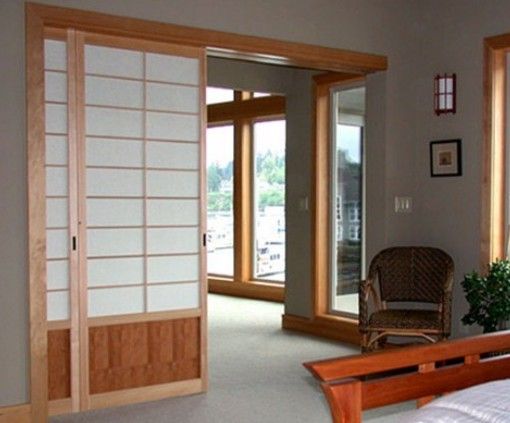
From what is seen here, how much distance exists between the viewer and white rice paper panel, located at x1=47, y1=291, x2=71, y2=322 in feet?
12.1

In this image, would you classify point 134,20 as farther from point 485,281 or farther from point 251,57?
point 485,281

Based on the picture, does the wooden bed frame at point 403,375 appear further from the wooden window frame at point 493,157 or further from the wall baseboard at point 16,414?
the wooden window frame at point 493,157

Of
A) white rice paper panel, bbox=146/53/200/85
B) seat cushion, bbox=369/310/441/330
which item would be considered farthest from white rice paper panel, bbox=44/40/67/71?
seat cushion, bbox=369/310/441/330

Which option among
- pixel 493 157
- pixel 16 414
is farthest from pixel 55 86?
pixel 493 157

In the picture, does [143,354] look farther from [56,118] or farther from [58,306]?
[56,118]

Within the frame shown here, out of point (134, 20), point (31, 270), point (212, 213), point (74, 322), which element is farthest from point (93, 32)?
point (212, 213)

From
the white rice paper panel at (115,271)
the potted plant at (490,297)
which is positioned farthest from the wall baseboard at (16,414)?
the potted plant at (490,297)

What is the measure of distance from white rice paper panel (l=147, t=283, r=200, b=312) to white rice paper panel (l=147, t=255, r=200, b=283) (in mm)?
45

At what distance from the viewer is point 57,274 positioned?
371 centimetres

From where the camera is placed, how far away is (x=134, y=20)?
3.72 meters

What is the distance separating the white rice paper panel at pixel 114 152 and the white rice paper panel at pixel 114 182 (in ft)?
0.16

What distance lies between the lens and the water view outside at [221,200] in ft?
28.3

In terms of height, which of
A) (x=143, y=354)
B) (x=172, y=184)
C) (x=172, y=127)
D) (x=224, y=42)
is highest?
(x=224, y=42)

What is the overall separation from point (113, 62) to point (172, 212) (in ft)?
3.18
